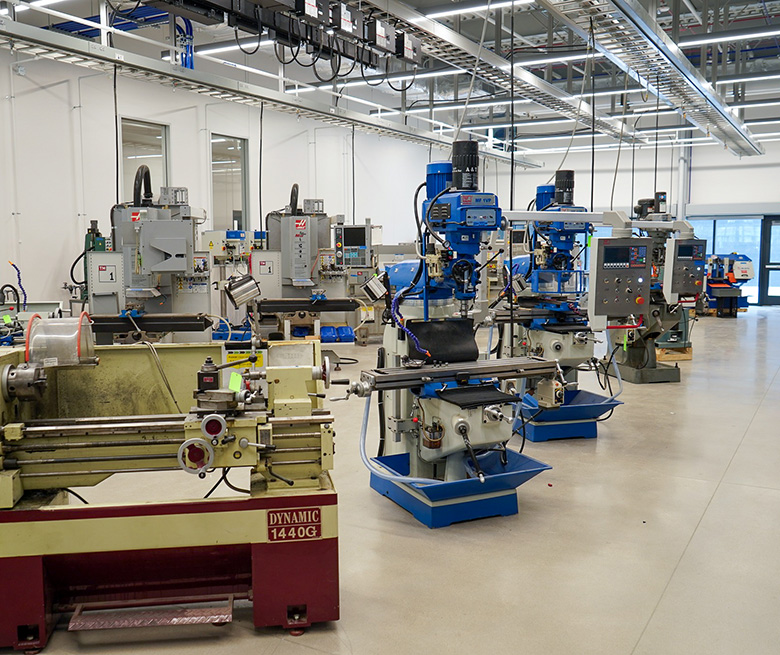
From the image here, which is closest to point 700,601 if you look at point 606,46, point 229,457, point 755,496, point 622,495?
point 622,495

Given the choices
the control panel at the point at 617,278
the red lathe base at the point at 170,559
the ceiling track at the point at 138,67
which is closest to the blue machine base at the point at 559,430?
the control panel at the point at 617,278

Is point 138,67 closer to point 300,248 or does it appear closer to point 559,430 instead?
point 300,248

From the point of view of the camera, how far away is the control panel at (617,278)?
441 cm

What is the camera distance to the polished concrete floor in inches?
95.6

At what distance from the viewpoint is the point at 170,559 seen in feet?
8.16

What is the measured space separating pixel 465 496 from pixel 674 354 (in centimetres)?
585

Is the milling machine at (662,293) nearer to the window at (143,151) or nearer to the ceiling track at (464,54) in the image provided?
the ceiling track at (464,54)

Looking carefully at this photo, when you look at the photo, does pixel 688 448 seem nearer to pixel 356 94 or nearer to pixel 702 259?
pixel 702 259

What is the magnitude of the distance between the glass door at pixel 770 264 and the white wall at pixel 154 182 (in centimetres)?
59

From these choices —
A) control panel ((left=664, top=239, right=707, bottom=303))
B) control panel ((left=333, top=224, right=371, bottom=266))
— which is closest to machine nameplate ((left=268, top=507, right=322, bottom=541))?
control panel ((left=664, top=239, right=707, bottom=303))

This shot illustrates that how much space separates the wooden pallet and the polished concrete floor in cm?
329

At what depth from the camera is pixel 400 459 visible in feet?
12.4

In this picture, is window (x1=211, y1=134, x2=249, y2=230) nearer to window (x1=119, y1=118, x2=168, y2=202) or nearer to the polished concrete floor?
window (x1=119, y1=118, x2=168, y2=202)

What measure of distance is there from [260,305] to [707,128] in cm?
611
